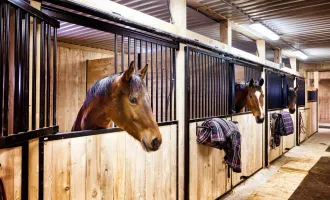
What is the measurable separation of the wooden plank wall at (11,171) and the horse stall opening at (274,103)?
165 inches

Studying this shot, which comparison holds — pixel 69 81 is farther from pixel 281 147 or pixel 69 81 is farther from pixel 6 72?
pixel 281 147

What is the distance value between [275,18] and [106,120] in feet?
9.27

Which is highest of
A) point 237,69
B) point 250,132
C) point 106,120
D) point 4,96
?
point 237,69

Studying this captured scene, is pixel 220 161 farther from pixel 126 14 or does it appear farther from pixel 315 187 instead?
pixel 126 14

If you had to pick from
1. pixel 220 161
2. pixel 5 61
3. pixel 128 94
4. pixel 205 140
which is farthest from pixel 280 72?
pixel 5 61

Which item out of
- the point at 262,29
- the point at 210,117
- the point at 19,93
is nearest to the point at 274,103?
the point at 262,29

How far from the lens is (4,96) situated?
1.00 m

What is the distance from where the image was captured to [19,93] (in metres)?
1.10

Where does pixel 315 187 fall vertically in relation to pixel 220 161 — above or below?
below

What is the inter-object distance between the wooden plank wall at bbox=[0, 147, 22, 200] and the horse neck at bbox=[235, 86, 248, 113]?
116 inches

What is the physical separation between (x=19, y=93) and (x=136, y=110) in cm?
59

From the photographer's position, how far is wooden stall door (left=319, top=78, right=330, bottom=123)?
12.6 metres

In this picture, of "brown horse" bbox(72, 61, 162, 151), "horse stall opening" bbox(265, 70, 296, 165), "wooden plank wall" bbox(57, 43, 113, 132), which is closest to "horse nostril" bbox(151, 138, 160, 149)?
"brown horse" bbox(72, 61, 162, 151)

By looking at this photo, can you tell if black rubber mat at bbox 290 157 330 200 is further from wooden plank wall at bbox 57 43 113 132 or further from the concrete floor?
wooden plank wall at bbox 57 43 113 132
